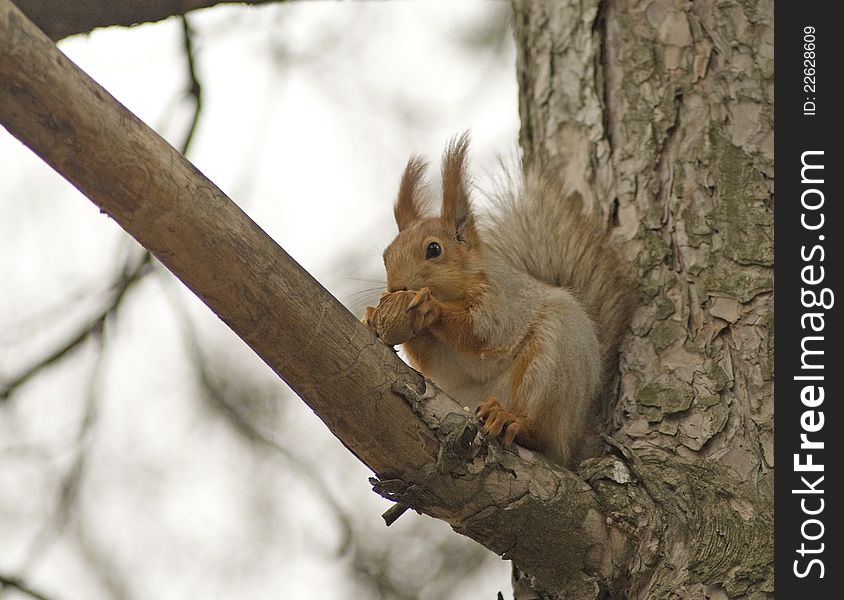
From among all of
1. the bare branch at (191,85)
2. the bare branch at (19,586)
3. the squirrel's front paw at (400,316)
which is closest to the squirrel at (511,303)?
the squirrel's front paw at (400,316)

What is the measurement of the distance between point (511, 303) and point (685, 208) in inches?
18.2

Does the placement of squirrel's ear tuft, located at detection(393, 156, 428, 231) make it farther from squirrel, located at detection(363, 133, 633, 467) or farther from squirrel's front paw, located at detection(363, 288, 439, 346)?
squirrel's front paw, located at detection(363, 288, 439, 346)

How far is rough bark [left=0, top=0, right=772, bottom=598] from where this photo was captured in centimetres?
121

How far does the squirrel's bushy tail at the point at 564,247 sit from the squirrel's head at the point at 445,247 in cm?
11

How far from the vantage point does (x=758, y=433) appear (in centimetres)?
186

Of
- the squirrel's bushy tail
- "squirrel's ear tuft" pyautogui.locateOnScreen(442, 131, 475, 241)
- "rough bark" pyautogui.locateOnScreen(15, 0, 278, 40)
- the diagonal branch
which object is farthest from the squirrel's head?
"rough bark" pyautogui.locateOnScreen(15, 0, 278, 40)

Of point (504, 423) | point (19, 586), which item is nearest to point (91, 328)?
point (19, 586)

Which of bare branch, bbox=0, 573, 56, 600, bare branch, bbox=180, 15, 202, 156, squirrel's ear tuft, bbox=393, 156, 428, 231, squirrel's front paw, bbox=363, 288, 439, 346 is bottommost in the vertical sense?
bare branch, bbox=0, 573, 56, 600

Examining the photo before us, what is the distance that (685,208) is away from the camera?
212cm

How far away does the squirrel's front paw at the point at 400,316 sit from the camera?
1824 mm

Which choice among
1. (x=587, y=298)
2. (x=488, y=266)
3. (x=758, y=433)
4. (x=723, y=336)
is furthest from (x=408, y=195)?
(x=758, y=433)

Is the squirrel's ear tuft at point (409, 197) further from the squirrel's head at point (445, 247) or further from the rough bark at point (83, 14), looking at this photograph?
the rough bark at point (83, 14)

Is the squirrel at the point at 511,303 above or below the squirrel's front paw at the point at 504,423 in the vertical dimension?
above
